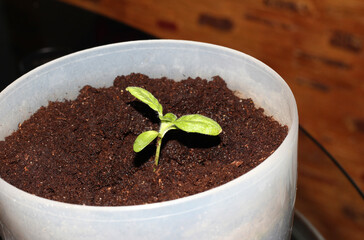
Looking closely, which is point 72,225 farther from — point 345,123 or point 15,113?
point 345,123

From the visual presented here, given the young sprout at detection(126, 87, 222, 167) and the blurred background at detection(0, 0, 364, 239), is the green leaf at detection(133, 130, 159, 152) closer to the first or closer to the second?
the young sprout at detection(126, 87, 222, 167)

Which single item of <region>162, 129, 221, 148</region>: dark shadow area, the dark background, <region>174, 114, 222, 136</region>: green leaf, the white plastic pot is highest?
<region>174, 114, 222, 136</region>: green leaf

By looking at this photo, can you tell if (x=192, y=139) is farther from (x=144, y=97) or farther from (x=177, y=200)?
(x=177, y=200)

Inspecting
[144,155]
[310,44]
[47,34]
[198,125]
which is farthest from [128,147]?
[310,44]

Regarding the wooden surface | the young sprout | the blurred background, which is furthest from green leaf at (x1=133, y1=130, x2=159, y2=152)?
the wooden surface

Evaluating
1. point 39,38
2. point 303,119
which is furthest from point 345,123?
point 39,38

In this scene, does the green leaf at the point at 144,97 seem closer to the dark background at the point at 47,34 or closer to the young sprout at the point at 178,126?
the young sprout at the point at 178,126
